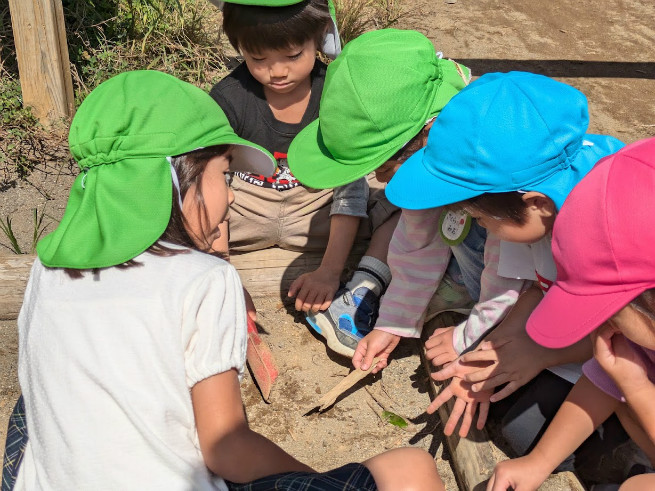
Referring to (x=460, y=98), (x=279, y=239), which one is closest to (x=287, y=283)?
(x=279, y=239)

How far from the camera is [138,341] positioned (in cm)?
147

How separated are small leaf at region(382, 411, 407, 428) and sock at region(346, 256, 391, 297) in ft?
1.48

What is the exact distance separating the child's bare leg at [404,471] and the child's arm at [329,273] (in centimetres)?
101

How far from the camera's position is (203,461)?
1.56 m

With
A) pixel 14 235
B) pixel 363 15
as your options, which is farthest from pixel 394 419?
pixel 363 15

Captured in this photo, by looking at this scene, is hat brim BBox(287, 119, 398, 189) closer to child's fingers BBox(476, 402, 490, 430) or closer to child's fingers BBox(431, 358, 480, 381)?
child's fingers BBox(431, 358, 480, 381)

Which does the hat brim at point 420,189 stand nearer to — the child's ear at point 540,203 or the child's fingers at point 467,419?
the child's ear at point 540,203

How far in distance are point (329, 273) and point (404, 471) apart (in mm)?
1151

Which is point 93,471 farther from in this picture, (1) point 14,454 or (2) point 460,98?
(2) point 460,98

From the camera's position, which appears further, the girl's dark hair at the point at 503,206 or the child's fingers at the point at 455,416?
the child's fingers at the point at 455,416

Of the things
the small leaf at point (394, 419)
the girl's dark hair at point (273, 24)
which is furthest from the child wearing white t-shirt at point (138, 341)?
the girl's dark hair at point (273, 24)

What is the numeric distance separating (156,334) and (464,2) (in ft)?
16.3

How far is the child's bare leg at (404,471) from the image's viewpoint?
1.58 m

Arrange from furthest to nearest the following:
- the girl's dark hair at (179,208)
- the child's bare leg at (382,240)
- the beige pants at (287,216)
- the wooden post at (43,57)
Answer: the wooden post at (43,57) → the beige pants at (287,216) → the child's bare leg at (382,240) → the girl's dark hair at (179,208)
